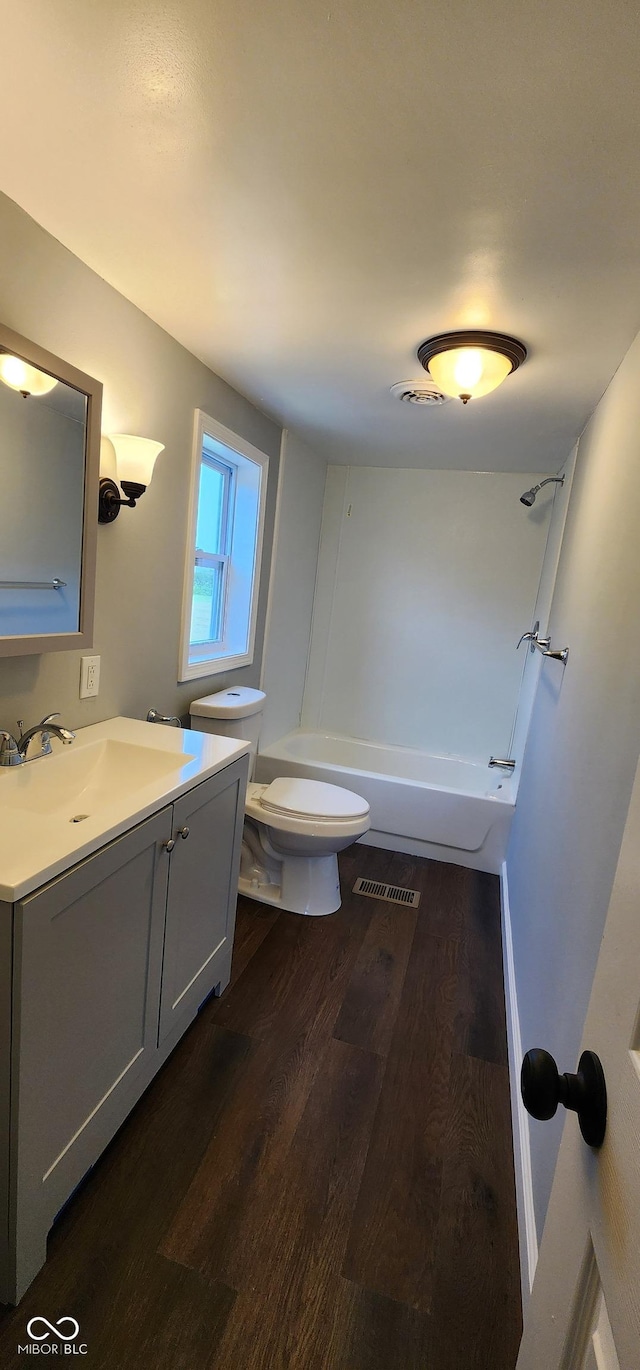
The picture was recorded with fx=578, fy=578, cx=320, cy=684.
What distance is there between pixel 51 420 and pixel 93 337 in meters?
0.34

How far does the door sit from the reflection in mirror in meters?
1.34

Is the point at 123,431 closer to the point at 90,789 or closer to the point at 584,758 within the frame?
the point at 90,789

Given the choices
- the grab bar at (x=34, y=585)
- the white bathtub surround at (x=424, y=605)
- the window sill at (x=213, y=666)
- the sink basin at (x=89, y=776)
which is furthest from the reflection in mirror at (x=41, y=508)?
the white bathtub surround at (x=424, y=605)

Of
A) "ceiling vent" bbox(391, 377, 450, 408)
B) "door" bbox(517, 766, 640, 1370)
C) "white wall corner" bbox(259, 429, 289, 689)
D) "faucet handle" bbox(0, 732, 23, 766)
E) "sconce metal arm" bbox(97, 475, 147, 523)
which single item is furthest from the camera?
"white wall corner" bbox(259, 429, 289, 689)

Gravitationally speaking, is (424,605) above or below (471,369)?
below

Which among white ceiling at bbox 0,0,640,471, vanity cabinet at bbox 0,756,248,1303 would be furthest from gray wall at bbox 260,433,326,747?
vanity cabinet at bbox 0,756,248,1303

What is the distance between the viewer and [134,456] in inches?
65.4

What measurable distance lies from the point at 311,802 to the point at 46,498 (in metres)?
1.45

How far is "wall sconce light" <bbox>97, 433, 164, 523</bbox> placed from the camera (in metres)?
1.64

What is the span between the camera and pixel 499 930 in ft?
8.13

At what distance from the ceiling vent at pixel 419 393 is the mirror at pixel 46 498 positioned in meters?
1.11

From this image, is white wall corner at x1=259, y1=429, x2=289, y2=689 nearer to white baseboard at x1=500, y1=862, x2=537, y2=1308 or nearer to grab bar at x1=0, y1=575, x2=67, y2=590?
grab bar at x1=0, y1=575, x2=67, y2=590

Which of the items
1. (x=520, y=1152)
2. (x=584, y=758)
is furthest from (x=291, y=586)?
(x=520, y=1152)

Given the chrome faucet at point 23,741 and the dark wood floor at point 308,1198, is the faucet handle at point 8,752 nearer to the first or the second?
the chrome faucet at point 23,741
